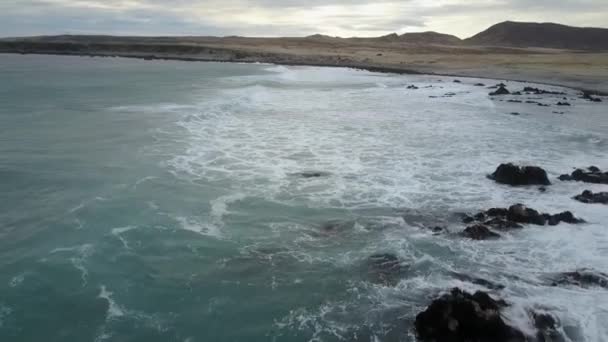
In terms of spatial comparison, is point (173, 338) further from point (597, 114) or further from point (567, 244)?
point (597, 114)

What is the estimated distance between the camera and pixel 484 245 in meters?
11.4

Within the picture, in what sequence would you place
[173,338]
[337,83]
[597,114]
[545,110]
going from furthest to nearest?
[337,83], [545,110], [597,114], [173,338]

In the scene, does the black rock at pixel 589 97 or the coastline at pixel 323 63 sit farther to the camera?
the coastline at pixel 323 63

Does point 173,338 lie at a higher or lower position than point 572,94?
lower

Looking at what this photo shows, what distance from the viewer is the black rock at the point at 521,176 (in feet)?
51.4

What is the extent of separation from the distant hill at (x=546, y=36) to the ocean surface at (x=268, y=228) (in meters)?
143

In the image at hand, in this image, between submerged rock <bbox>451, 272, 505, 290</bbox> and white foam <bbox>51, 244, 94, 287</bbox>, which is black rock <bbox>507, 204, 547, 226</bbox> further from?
white foam <bbox>51, 244, 94, 287</bbox>

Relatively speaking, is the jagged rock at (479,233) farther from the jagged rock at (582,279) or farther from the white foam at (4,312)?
the white foam at (4,312)

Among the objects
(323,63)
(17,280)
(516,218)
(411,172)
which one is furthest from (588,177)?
(323,63)

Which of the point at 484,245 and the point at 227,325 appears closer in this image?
the point at 227,325

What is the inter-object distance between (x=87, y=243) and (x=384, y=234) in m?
6.67

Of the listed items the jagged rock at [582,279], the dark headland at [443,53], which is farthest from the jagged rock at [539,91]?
the jagged rock at [582,279]

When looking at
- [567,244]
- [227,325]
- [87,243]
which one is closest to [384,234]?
[567,244]

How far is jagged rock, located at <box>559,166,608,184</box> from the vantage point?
15.6 m
